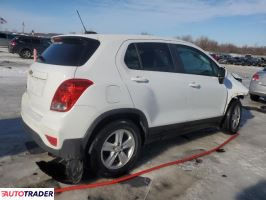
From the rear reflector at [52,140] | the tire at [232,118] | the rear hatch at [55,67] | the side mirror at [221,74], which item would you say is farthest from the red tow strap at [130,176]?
the side mirror at [221,74]

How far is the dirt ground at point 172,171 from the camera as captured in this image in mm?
3785

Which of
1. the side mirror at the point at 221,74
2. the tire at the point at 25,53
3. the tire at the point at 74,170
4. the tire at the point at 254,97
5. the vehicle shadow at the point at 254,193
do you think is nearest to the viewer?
the tire at the point at 74,170

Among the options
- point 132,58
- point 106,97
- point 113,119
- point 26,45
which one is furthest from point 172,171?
point 26,45

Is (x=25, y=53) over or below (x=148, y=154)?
below

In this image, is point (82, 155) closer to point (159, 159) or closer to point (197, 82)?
point (159, 159)

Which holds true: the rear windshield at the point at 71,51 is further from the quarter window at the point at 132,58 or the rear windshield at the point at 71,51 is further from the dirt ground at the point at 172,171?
the dirt ground at the point at 172,171

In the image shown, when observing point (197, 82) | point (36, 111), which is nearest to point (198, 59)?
point (197, 82)

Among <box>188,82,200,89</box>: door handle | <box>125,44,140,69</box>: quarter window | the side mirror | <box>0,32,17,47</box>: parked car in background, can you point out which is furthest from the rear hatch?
<box>0,32,17,47</box>: parked car in background

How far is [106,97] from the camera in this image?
3742 millimetres

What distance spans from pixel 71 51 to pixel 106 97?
0.73 m

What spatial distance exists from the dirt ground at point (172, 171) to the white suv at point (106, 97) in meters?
0.37

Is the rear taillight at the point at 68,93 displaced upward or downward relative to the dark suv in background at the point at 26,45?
upward

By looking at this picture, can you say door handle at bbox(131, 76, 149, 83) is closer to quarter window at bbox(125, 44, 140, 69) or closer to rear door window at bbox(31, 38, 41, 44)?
quarter window at bbox(125, 44, 140, 69)

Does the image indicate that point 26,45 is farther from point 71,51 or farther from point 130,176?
point 130,176
